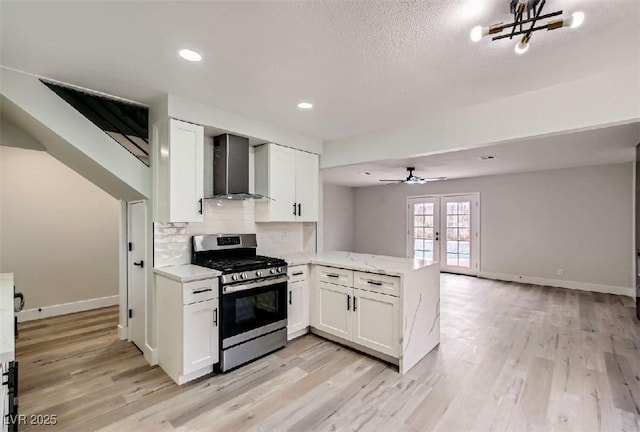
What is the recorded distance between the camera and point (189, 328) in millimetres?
2566

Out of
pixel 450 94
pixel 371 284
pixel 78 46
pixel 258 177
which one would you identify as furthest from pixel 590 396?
pixel 78 46

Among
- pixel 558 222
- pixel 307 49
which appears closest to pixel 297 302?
pixel 307 49

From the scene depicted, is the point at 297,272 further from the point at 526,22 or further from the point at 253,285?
the point at 526,22

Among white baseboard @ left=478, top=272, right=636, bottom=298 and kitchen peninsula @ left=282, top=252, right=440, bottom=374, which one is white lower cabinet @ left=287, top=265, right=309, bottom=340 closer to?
kitchen peninsula @ left=282, top=252, right=440, bottom=374

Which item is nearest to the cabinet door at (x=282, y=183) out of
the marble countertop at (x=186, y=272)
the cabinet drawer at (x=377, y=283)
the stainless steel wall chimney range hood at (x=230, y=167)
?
the stainless steel wall chimney range hood at (x=230, y=167)

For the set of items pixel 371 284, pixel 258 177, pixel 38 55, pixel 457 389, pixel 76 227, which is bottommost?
pixel 457 389

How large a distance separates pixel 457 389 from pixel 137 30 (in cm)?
339

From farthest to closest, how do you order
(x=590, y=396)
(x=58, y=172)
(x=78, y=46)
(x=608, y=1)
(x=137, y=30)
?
(x=58, y=172) < (x=590, y=396) < (x=78, y=46) < (x=137, y=30) < (x=608, y=1)

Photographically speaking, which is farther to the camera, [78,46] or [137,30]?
[78,46]

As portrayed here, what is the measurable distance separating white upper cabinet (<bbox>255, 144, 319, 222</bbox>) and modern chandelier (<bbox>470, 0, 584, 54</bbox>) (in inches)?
93.4

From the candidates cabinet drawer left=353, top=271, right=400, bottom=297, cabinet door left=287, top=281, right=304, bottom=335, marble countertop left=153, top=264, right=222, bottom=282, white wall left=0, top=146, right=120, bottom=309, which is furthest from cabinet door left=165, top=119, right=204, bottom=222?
white wall left=0, top=146, right=120, bottom=309

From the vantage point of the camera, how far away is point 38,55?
2098 millimetres

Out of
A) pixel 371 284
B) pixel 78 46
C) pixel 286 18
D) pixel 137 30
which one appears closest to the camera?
pixel 286 18

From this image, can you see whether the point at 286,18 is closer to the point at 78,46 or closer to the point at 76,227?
the point at 78,46
